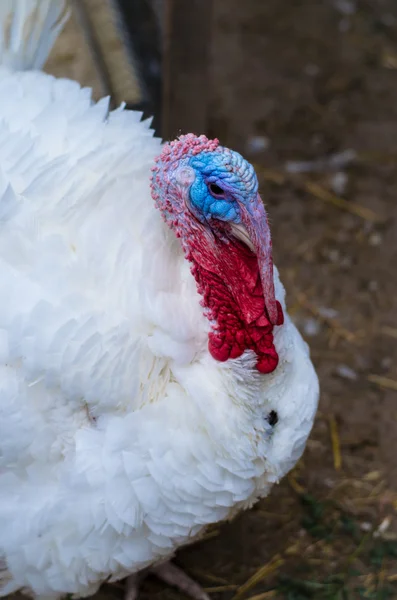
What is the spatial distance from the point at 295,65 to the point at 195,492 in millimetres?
3502

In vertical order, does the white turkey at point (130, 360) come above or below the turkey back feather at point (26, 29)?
below

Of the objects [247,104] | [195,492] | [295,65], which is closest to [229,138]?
[247,104]

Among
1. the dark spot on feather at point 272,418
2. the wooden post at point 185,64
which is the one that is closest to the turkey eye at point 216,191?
the dark spot on feather at point 272,418

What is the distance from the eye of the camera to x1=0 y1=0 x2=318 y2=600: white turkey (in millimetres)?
2018

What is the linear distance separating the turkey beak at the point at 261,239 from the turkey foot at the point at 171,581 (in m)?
1.22

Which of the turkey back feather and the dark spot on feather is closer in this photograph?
the dark spot on feather

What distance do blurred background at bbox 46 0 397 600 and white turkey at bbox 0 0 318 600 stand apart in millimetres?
818

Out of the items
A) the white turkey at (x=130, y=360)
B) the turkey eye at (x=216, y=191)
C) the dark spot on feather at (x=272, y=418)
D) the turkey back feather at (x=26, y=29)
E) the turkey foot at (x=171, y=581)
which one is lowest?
the turkey foot at (x=171, y=581)

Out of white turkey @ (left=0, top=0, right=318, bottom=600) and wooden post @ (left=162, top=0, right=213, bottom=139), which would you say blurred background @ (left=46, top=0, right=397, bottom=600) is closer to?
wooden post @ (left=162, top=0, right=213, bottom=139)

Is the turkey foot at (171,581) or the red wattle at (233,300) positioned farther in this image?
the turkey foot at (171,581)

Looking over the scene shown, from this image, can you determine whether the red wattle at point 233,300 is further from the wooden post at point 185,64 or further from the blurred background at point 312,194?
the wooden post at point 185,64

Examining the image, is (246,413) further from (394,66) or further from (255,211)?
(394,66)

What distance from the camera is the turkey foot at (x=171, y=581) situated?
2.78 m

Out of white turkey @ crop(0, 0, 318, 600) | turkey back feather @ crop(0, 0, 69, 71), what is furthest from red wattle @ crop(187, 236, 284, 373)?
turkey back feather @ crop(0, 0, 69, 71)
